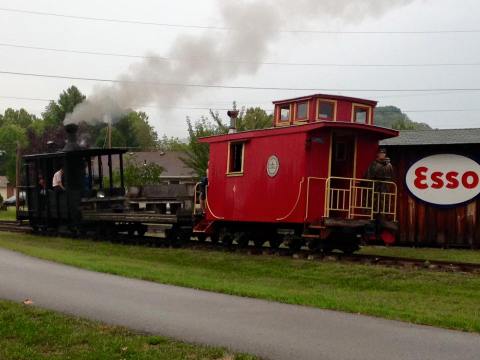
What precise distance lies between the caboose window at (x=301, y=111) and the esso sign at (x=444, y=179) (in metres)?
5.44

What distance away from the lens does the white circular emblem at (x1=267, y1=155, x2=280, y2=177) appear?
1627cm

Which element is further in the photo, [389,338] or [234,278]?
[234,278]

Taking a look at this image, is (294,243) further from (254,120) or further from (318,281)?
(254,120)

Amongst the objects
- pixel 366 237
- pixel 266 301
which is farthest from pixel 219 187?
pixel 266 301

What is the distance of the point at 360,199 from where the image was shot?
15984 mm

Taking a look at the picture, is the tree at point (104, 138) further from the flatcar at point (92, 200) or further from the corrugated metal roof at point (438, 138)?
the corrugated metal roof at point (438, 138)

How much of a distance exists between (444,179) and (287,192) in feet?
22.0

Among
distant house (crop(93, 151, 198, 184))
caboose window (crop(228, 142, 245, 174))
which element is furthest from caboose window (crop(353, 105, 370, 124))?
distant house (crop(93, 151, 198, 184))

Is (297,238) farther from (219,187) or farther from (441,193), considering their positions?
(441,193)

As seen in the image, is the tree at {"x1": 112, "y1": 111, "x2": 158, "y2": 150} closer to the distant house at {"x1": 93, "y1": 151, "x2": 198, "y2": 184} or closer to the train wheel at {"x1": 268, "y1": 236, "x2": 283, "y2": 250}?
the distant house at {"x1": 93, "y1": 151, "x2": 198, "y2": 184}

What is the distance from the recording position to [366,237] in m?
15.5

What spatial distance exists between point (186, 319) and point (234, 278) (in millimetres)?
5197

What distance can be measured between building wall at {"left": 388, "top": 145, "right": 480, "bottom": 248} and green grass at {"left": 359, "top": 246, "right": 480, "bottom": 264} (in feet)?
2.34

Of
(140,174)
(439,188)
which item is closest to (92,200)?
(439,188)
